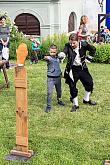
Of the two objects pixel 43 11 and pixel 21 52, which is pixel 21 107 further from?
pixel 43 11

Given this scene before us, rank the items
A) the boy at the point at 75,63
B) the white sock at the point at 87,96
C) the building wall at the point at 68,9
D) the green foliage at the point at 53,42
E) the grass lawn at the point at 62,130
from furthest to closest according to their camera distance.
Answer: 1. the building wall at the point at 68,9
2. the green foliage at the point at 53,42
3. the white sock at the point at 87,96
4. the boy at the point at 75,63
5. the grass lawn at the point at 62,130

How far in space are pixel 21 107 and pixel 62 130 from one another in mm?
1408

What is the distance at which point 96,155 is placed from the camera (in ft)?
20.8

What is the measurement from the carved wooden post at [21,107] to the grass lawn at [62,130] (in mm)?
210

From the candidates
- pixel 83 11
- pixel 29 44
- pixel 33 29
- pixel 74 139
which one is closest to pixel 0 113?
pixel 74 139

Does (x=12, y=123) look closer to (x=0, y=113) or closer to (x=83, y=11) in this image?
(x=0, y=113)

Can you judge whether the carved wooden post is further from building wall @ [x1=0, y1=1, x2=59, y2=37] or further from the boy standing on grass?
building wall @ [x1=0, y1=1, x2=59, y2=37]

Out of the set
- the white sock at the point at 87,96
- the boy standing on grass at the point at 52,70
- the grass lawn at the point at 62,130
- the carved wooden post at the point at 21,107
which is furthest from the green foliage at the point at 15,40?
the carved wooden post at the point at 21,107

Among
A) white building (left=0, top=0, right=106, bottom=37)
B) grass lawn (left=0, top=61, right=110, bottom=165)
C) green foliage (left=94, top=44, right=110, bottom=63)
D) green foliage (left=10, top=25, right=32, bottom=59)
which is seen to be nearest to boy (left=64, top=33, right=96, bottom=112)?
grass lawn (left=0, top=61, right=110, bottom=165)

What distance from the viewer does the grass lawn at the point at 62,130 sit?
248 inches

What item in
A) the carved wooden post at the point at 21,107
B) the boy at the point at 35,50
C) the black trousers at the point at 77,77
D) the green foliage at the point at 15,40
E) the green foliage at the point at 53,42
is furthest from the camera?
the green foliage at the point at 15,40

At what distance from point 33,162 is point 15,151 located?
0.41m

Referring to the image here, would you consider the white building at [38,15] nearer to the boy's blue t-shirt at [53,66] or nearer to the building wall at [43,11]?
the building wall at [43,11]

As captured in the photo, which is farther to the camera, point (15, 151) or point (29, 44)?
point (29, 44)
